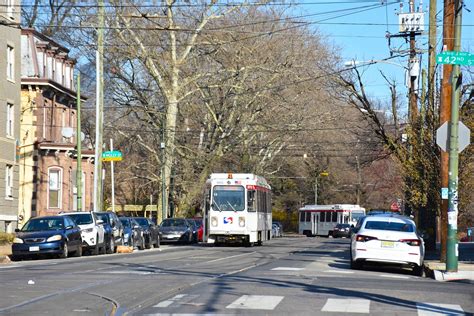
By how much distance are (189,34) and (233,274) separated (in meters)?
31.1

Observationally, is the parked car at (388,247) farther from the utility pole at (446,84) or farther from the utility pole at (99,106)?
the utility pole at (99,106)

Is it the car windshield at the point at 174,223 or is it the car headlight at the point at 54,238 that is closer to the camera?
the car headlight at the point at 54,238

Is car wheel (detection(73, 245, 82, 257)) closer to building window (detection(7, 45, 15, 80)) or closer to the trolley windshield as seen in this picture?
the trolley windshield

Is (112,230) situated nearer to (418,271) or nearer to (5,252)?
(5,252)

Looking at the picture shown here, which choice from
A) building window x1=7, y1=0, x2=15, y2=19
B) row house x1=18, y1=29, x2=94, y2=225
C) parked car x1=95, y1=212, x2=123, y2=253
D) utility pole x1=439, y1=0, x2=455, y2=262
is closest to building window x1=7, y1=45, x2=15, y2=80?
building window x1=7, y1=0, x2=15, y2=19

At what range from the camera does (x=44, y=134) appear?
162ft

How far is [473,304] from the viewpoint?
1583cm

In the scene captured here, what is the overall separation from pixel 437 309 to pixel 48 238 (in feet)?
57.8

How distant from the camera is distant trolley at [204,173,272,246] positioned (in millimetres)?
40406

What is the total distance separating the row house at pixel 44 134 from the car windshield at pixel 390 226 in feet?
87.0

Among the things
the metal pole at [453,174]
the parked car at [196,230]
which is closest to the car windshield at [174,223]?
the parked car at [196,230]

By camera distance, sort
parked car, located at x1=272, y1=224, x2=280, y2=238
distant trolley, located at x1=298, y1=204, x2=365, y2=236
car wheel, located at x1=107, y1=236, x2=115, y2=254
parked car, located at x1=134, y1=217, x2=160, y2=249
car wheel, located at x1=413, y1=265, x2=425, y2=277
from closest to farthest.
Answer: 1. car wheel, located at x1=413, y1=265, x2=425, y2=277
2. car wheel, located at x1=107, y1=236, x2=115, y2=254
3. parked car, located at x1=134, y1=217, x2=160, y2=249
4. parked car, located at x1=272, y1=224, x2=280, y2=238
5. distant trolley, located at x1=298, y1=204, x2=365, y2=236

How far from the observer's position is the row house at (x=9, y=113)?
137 ft

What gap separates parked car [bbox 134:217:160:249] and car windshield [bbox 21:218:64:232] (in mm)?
9259
